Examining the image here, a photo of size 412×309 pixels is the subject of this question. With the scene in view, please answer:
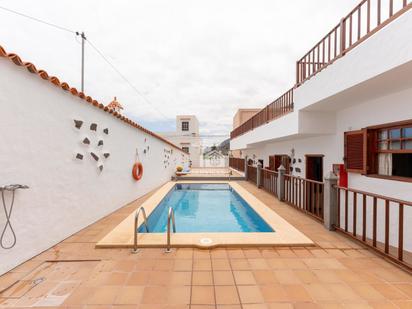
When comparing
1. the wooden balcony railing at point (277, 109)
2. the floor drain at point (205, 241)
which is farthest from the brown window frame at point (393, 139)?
the floor drain at point (205, 241)

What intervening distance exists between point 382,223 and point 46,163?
22.4 ft

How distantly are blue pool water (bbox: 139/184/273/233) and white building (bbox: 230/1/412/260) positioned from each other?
257 cm

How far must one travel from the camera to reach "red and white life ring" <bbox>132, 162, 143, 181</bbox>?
264 inches

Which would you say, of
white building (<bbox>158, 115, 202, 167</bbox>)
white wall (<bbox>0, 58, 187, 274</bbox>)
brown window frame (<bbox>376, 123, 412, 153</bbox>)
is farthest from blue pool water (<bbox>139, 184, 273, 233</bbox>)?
white building (<bbox>158, 115, 202, 167</bbox>)

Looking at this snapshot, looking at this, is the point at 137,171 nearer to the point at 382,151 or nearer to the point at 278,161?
the point at 382,151

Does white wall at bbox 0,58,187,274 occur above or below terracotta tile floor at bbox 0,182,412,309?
above

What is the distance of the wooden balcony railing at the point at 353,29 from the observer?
9.87 ft

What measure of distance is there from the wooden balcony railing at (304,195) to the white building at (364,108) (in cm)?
74

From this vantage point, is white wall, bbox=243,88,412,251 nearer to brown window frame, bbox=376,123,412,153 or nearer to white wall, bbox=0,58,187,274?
brown window frame, bbox=376,123,412,153

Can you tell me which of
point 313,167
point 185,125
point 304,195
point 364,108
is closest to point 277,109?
point 313,167

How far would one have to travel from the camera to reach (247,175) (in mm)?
11922

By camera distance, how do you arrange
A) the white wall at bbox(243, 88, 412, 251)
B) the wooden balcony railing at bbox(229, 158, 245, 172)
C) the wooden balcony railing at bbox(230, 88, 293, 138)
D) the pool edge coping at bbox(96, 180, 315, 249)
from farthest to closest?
1. the wooden balcony railing at bbox(229, 158, 245, 172)
2. the wooden balcony railing at bbox(230, 88, 293, 138)
3. the white wall at bbox(243, 88, 412, 251)
4. the pool edge coping at bbox(96, 180, 315, 249)

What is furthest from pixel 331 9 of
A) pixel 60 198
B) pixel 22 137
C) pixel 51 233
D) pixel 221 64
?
pixel 51 233

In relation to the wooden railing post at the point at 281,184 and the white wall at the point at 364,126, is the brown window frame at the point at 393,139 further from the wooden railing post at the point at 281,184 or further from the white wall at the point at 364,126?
the wooden railing post at the point at 281,184
